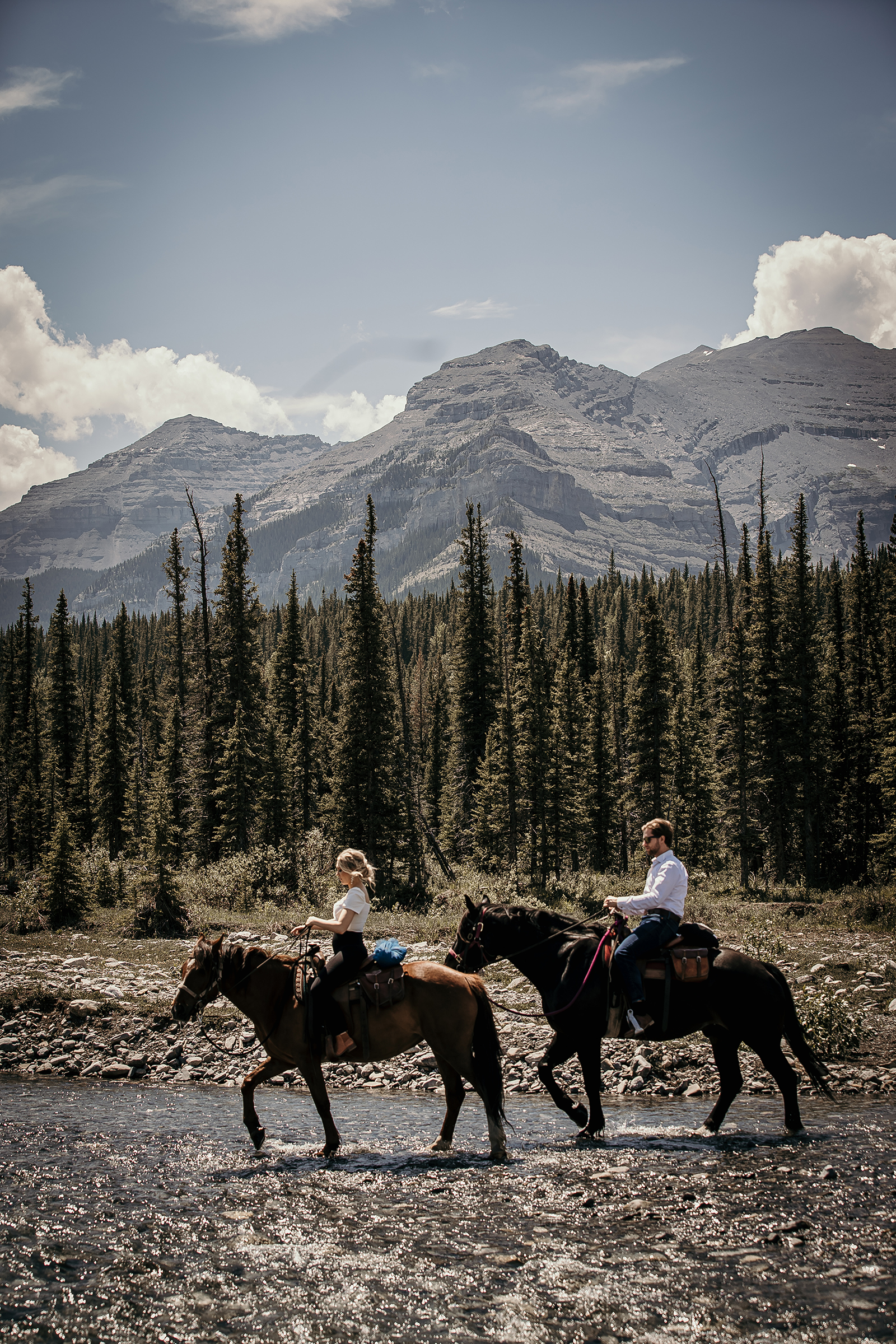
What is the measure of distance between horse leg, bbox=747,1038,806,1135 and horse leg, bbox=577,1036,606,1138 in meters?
1.82

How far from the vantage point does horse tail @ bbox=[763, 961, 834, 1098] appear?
992 centimetres

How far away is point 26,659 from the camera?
58.6m

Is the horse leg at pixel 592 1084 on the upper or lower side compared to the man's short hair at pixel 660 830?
lower

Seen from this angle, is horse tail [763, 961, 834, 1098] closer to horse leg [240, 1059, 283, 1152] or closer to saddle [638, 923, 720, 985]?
saddle [638, 923, 720, 985]

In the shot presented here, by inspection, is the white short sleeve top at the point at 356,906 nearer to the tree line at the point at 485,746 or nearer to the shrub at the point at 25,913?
the tree line at the point at 485,746

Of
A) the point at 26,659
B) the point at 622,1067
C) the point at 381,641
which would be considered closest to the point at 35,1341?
the point at 622,1067

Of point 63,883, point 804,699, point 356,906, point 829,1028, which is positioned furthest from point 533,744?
point 356,906

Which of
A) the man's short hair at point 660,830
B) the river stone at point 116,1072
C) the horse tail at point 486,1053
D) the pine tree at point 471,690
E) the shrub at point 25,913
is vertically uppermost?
the pine tree at point 471,690

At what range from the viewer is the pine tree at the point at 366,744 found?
133 feet

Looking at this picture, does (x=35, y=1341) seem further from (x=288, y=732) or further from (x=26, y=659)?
(x=26, y=659)

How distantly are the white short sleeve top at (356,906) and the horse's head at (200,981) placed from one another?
1.51 meters

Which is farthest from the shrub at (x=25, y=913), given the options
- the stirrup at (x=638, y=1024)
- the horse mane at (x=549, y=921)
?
the stirrup at (x=638, y=1024)

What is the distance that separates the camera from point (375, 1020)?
32.0 ft

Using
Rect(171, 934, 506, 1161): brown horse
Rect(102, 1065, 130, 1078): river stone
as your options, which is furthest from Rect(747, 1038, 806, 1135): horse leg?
Rect(102, 1065, 130, 1078): river stone
